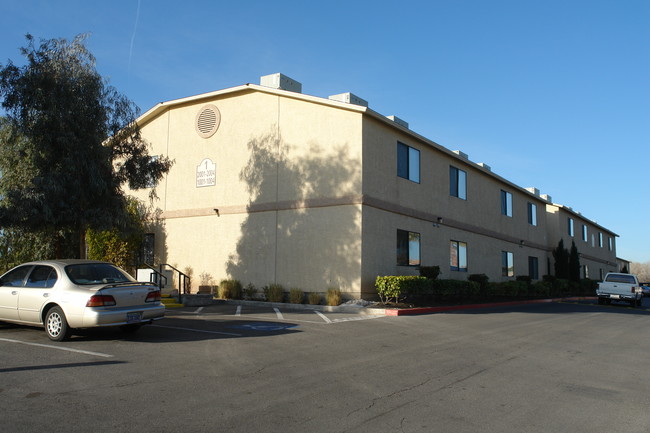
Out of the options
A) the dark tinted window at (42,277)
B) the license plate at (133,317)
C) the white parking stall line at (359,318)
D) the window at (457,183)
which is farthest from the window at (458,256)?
the dark tinted window at (42,277)

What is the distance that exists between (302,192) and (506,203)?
17.3 metres

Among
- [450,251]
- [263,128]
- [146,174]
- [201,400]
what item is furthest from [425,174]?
[201,400]

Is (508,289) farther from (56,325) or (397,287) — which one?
(56,325)

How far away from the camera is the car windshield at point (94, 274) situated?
10.1m

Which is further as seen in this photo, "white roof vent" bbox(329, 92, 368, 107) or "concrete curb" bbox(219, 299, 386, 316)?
"white roof vent" bbox(329, 92, 368, 107)

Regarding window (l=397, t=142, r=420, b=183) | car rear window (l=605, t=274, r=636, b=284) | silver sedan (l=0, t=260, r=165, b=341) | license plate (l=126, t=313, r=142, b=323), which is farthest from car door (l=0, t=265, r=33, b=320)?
car rear window (l=605, t=274, r=636, b=284)

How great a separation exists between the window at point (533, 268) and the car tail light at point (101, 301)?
31.3 m

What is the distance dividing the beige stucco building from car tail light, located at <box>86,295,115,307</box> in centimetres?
980

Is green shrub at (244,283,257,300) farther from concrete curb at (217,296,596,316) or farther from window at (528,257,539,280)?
window at (528,257,539,280)

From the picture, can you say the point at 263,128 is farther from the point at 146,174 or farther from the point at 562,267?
the point at 562,267

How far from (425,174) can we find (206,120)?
982 cm

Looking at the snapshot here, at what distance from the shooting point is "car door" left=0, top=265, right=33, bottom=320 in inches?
408

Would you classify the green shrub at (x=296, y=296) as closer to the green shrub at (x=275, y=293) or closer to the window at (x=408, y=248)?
the green shrub at (x=275, y=293)

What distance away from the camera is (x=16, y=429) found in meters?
4.88
